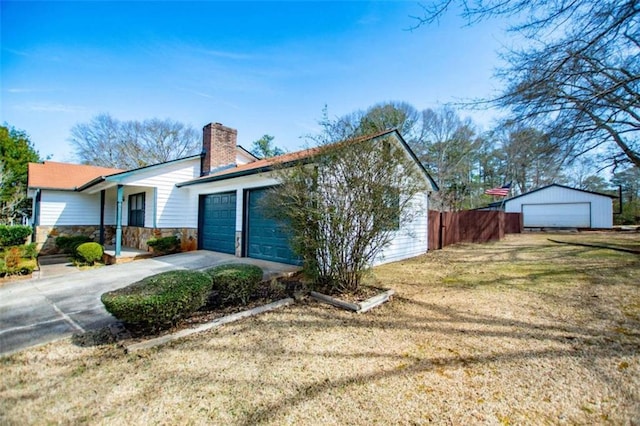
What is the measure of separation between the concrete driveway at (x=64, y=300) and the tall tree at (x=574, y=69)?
6589 mm

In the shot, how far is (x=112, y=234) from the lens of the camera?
13.7m

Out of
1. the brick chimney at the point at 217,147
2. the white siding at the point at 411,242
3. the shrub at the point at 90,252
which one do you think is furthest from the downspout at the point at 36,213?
the white siding at the point at 411,242

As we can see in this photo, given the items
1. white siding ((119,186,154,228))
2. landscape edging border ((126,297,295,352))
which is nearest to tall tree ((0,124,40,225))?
white siding ((119,186,154,228))

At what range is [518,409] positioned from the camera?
2225 millimetres

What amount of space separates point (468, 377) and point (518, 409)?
0.47 meters

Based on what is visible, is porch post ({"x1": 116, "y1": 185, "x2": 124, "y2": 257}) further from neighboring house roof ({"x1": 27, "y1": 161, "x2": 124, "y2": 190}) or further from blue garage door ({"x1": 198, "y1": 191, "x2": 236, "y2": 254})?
neighboring house roof ({"x1": 27, "y1": 161, "x2": 124, "y2": 190})

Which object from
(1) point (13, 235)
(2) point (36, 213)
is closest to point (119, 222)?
(2) point (36, 213)

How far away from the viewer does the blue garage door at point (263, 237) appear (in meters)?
7.59

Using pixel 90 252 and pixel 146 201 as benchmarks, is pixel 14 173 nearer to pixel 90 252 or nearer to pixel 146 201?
pixel 146 201

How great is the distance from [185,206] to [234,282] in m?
7.96

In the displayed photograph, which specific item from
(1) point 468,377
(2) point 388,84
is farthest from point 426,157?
(1) point 468,377

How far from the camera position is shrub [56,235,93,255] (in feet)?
35.1

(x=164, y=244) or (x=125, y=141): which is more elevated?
(x=125, y=141)

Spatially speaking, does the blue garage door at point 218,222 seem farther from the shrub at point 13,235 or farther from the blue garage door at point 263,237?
the shrub at point 13,235
